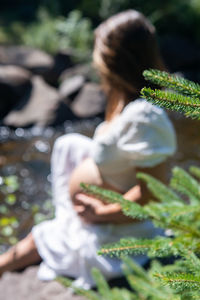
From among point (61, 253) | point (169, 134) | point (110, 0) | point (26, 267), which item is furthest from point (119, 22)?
point (110, 0)

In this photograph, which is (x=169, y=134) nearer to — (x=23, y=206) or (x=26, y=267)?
(x=26, y=267)

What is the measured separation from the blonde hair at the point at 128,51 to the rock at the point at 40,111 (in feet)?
17.1

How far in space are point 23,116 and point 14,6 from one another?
33.6ft

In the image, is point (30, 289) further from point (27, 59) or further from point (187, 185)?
point (27, 59)

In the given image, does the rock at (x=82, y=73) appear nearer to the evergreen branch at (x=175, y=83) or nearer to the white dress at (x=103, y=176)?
the white dress at (x=103, y=176)

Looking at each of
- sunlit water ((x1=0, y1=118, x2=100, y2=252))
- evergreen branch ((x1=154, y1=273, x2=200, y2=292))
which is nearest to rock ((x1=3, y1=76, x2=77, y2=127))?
sunlit water ((x1=0, y1=118, x2=100, y2=252))

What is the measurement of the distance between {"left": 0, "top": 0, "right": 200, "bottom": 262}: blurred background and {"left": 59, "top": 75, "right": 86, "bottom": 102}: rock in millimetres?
22

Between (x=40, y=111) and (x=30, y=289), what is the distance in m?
5.40

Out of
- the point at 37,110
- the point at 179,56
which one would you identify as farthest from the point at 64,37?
the point at 37,110

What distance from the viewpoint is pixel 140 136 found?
5.24 ft

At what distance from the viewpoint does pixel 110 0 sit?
34.0ft

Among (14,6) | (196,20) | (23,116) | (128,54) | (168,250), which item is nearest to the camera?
(168,250)

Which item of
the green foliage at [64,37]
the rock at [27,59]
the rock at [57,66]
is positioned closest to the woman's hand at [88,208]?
the rock at [27,59]

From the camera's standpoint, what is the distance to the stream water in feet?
12.2
